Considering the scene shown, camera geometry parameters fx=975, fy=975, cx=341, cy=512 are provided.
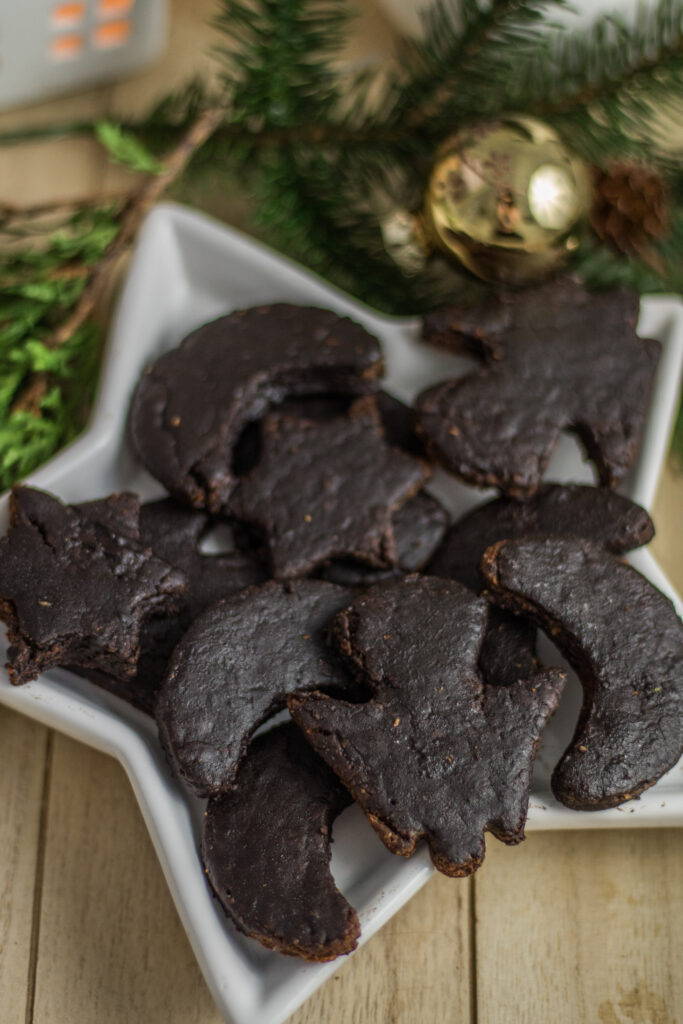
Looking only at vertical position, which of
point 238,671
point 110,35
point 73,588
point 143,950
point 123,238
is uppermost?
point 110,35

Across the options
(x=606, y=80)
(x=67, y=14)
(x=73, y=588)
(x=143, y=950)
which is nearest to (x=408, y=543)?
(x=73, y=588)

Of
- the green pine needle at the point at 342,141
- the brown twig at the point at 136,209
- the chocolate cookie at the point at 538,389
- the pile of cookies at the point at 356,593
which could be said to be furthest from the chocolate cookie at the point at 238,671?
the brown twig at the point at 136,209

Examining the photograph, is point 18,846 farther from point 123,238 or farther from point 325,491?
point 123,238

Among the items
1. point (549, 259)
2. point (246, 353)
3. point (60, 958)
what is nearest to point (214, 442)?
point (246, 353)

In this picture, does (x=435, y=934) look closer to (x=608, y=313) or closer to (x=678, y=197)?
(x=608, y=313)

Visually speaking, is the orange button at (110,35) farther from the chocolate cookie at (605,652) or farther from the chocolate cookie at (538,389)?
the chocolate cookie at (605,652)

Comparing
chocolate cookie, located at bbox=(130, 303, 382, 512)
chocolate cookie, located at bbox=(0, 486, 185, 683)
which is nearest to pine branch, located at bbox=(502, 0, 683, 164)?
chocolate cookie, located at bbox=(130, 303, 382, 512)

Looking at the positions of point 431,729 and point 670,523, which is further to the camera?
point 670,523

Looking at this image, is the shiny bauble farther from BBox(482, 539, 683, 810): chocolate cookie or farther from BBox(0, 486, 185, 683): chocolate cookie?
BBox(0, 486, 185, 683): chocolate cookie

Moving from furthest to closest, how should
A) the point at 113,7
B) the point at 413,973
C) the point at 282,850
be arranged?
1. the point at 113,7
2. the point at 413,973
3. the point at 282,850
